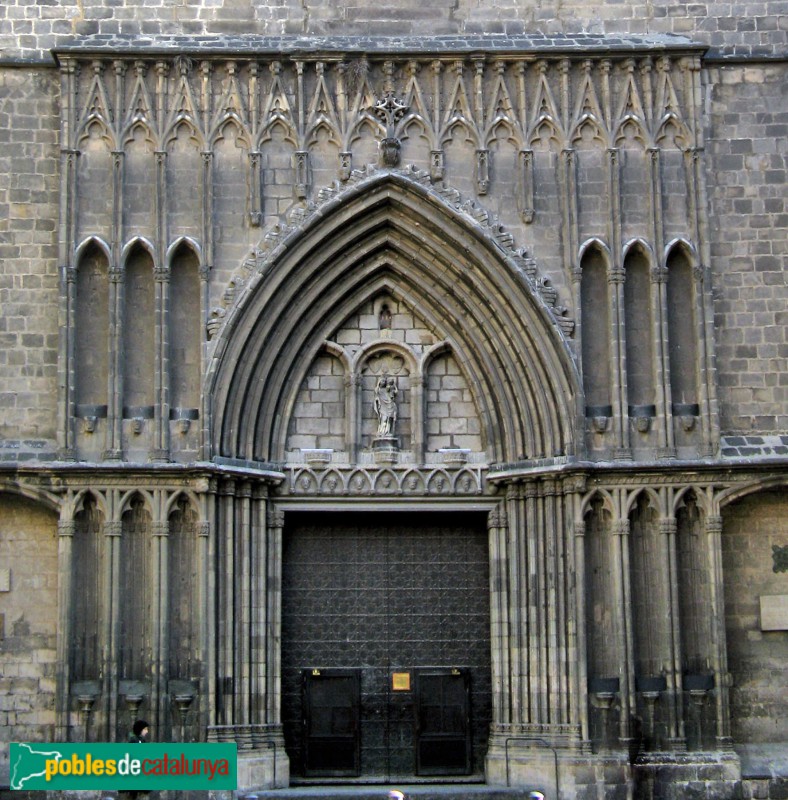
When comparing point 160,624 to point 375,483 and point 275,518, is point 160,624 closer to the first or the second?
point 275,518

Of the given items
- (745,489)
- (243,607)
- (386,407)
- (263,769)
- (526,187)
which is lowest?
(263,769)

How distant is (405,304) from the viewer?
19719 mm

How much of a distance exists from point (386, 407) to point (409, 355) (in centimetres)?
71

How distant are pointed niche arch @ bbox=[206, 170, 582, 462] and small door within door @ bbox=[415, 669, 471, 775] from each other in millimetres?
2762

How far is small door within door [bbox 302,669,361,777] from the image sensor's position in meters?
19.1

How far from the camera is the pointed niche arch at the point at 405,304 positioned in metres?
18.8

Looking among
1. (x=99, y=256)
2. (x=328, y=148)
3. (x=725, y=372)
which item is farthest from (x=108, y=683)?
(x=725, y=372)

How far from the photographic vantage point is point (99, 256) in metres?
18.9

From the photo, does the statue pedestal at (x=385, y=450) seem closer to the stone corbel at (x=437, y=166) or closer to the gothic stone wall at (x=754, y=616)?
the stone corbel at (x=437, y=166)

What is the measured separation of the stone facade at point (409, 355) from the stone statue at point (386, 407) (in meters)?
0.04

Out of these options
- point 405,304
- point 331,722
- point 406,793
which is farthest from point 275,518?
point 406,793

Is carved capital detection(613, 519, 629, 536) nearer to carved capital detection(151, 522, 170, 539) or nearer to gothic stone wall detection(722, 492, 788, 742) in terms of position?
gothic stone wall detection(722, 492, 788, 742)

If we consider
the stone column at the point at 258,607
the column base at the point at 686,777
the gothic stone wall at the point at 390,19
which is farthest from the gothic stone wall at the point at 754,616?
the gothic stone wall at the point at 390,19

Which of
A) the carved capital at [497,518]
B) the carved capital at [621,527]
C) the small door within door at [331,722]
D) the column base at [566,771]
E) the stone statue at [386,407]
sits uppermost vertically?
the stone statue at [386,407]
